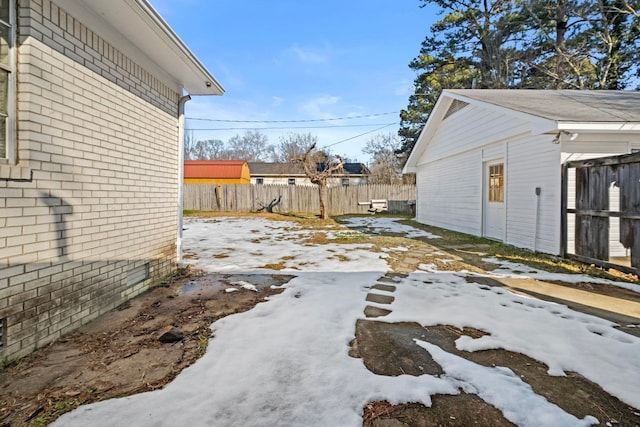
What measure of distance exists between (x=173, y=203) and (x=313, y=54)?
13.5 metres

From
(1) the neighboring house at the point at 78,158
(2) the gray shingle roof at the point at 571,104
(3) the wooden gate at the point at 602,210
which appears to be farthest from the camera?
(2) the gray shingle roof at the point at 571,104

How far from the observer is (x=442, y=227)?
1059 cm

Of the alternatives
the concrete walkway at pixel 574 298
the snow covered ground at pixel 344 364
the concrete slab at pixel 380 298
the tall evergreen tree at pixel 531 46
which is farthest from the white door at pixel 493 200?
the tall evergreen tree at pixel 531 46

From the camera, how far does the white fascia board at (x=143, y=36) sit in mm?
2691

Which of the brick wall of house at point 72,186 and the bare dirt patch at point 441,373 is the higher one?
the brick wall of house at point 72,186

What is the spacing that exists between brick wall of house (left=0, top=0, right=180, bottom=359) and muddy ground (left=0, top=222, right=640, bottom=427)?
274 mm

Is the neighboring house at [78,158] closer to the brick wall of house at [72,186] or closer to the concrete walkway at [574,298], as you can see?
the brick wall of house at [72,186]

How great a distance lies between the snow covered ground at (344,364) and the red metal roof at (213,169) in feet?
74.0

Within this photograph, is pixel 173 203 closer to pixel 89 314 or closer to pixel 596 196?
pixel 89 314

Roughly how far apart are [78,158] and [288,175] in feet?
88.1

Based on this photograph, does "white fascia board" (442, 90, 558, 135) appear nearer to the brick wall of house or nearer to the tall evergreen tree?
the brick wall of house

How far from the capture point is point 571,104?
6.62 metres

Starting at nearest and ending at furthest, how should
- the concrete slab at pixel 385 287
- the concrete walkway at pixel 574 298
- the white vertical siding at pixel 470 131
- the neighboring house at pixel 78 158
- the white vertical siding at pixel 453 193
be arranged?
the neighboring house at pixel 78 158 → the concrete walkway at pixel 574 298 → the concrete slab at pixel 385 287 → the white vertical siding at pixel 470 131 → the white vertical siding at pixel 453 193

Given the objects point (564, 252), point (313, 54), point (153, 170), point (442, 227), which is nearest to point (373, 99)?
point (313, 54)
